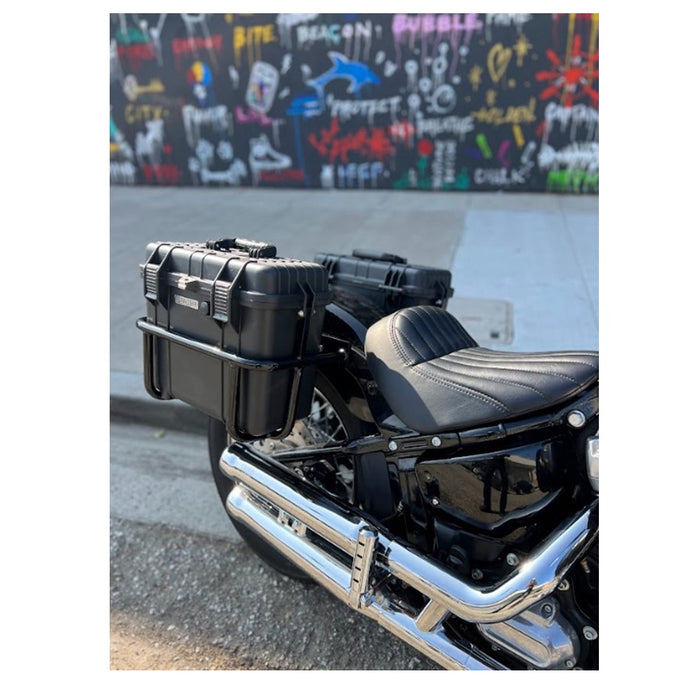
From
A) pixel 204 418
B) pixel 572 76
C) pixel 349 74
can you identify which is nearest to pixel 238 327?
pixel 204 418

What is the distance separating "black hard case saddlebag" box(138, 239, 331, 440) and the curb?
1.49 meters

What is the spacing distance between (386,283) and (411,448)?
2.58 feet

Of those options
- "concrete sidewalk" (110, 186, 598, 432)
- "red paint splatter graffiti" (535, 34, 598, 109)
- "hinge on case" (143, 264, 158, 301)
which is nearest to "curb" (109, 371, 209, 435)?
"concrete sidewalk" (110, 186, 598, 432)

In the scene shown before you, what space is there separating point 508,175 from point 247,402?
25.6 feet

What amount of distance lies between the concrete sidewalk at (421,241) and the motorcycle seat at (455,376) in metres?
1.88

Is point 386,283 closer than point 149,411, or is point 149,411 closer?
point 386,283

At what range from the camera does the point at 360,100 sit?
858 centimetres

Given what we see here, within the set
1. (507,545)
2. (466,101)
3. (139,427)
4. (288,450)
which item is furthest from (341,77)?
(507,545)

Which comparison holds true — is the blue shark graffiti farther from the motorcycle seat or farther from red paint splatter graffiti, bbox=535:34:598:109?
the motorcycle seat

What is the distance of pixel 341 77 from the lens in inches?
337

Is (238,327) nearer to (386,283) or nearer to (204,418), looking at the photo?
(386,283)

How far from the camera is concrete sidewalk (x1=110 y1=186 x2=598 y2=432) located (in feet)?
12.5

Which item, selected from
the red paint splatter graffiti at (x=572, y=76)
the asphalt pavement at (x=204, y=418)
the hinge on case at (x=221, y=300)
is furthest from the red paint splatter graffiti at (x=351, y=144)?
the hinge on case at (x=221, y=300)

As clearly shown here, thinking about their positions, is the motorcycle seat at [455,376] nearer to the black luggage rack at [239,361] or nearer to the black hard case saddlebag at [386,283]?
the black luggage rack at [239,361]
